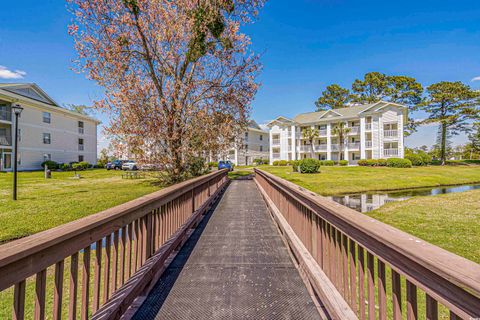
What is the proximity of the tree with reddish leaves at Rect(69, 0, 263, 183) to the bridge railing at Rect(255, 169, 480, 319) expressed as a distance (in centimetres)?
782

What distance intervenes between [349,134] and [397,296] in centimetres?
3448

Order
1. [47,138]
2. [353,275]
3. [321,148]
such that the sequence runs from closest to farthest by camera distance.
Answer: [353,275] → [47,138] → [321,148]

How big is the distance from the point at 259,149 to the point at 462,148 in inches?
1927

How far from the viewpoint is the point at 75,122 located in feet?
98.5

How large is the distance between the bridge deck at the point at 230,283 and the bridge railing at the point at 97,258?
0.22m

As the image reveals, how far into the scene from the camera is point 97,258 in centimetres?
179

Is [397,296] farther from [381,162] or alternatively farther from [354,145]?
[354,145]

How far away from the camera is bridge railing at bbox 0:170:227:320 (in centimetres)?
110

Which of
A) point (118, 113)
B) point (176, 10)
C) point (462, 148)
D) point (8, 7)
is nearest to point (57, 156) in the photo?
point (8, 7)

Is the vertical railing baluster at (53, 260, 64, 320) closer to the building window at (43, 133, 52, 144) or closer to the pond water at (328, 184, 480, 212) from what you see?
the pond water at (328, 184, 480, 212)

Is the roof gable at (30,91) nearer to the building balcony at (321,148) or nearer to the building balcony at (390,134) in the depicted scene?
the building balcony at (321,148)

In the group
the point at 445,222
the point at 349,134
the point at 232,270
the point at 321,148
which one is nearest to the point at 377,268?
the point at 232,270

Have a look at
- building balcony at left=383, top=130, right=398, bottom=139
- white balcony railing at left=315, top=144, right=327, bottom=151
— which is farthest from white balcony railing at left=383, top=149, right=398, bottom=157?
white balcony railing at left=315, top=144, right=327, bottom=151

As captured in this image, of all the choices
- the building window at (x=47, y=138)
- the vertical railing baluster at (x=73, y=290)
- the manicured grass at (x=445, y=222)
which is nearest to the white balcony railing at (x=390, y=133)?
the manicured grass at (x=445, y=222)
